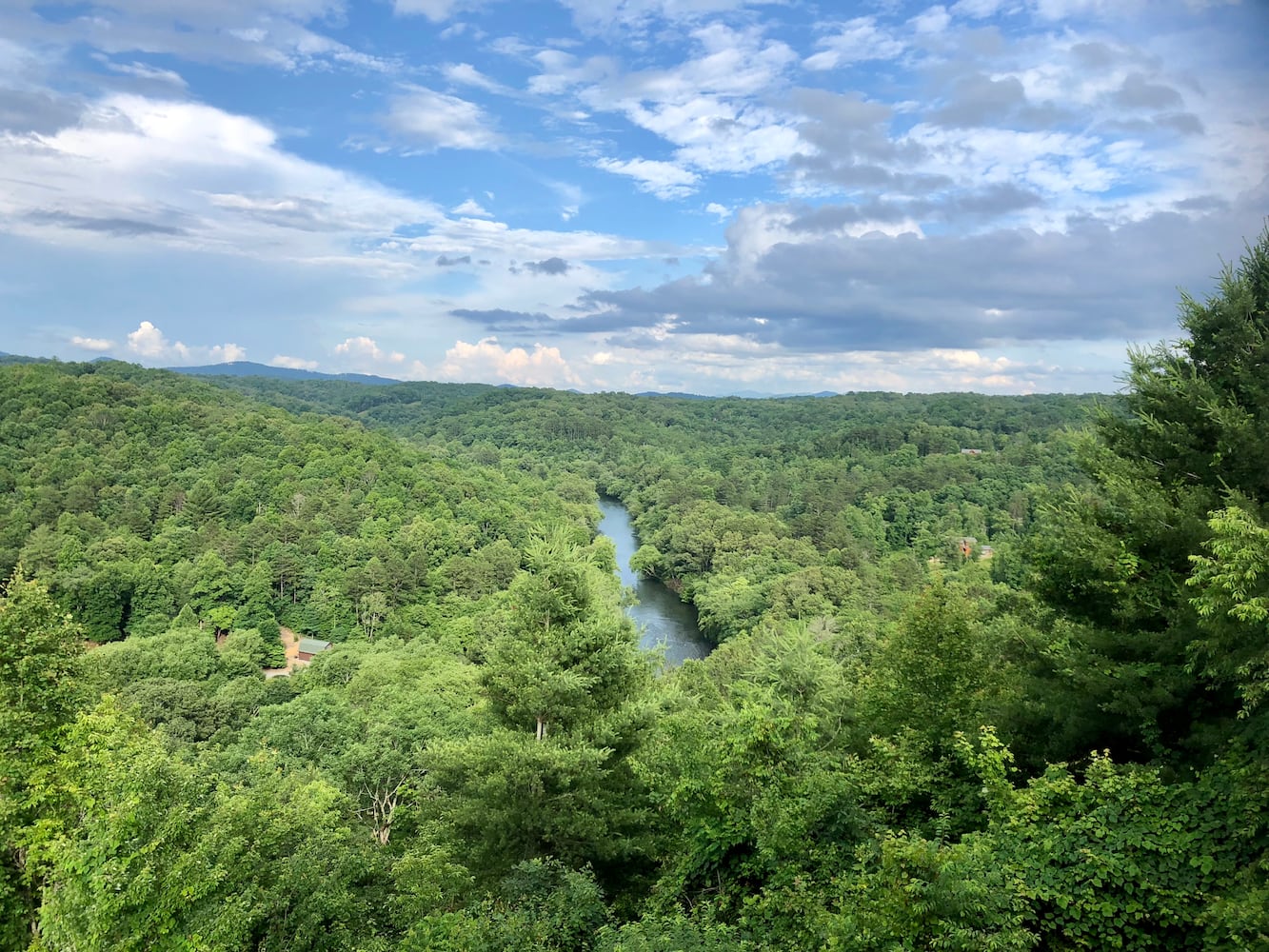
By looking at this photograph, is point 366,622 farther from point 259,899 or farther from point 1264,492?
point 1264,492

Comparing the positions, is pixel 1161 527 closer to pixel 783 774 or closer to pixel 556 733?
pixel 783 774

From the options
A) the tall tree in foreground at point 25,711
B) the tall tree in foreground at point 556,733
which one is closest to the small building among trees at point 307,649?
the tall tree in foreground at point 556,733

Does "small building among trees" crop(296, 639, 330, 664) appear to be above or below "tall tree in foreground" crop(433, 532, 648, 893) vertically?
below

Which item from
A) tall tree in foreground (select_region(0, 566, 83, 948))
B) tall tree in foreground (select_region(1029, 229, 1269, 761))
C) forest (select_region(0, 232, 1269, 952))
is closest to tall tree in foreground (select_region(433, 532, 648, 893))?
forest (select_region(0, 232, 1269, 952))

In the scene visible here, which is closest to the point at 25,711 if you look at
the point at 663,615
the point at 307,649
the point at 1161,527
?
the point at 1161,527

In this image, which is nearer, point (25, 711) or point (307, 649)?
point (25, 711)

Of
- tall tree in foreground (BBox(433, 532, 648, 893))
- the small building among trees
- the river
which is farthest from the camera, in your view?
the river

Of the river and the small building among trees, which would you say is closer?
the small building among trees

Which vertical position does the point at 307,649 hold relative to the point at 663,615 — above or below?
below

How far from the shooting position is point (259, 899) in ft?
28.6

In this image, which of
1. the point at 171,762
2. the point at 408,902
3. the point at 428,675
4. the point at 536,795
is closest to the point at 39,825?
the point at 171,762

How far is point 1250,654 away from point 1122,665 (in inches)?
103

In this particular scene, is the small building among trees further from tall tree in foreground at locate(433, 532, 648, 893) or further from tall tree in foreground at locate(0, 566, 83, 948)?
tall tree in foreground at locate(0, 566, 83, 948)

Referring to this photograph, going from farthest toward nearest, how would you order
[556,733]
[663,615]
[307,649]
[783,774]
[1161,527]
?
1. [663,615]
2. [307,649]
3. [556,733]
4. [1161,527]
5. [783,774]
